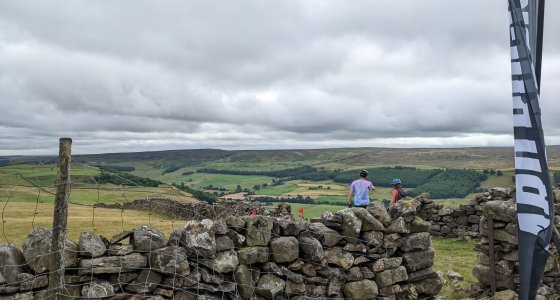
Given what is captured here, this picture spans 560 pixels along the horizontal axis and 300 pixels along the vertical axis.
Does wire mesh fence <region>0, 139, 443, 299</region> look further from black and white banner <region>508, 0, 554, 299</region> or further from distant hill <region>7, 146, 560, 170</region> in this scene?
distant hill <region>7, 146, 560, 170</region>

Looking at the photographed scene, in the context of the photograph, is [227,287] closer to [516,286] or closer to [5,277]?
[5,277]

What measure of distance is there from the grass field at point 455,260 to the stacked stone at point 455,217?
484mm

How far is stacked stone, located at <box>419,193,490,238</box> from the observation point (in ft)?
56.9

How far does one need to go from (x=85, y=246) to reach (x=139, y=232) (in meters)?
0.79

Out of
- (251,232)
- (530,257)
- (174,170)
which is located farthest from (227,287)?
(174,170)

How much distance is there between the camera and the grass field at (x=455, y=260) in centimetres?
1005

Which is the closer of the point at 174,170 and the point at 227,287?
the point at 227,287

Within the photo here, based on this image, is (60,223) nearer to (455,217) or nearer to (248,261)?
(248,261)

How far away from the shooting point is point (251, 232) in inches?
271

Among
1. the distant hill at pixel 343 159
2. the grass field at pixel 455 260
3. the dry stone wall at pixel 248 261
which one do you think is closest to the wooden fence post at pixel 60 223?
the dry stone wall at pixel 248 261

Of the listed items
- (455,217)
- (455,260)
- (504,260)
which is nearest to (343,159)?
(455,217)

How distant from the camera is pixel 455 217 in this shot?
18.2m

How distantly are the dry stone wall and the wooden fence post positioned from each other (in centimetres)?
17

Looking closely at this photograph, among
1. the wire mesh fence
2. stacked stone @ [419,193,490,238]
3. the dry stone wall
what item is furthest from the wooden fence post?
stacked stone @ [419,193,490,238]
